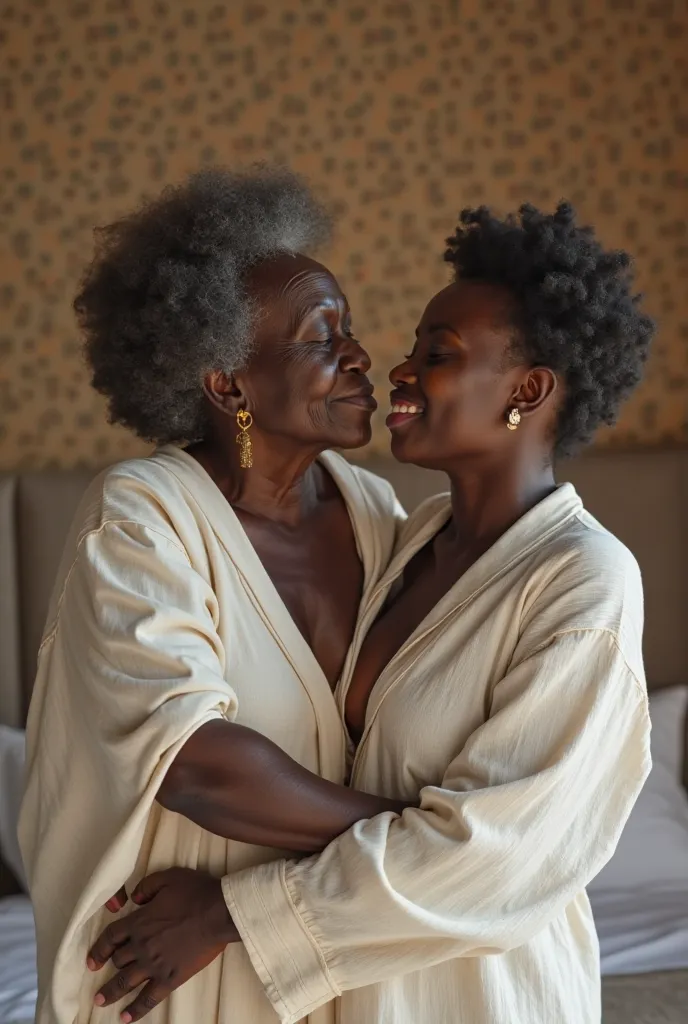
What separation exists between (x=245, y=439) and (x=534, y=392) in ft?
1.39

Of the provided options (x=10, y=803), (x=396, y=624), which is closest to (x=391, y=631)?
(x=396, y=624)

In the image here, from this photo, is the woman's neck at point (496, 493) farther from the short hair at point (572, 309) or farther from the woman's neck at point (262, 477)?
the woman's neck at point (262, 477)

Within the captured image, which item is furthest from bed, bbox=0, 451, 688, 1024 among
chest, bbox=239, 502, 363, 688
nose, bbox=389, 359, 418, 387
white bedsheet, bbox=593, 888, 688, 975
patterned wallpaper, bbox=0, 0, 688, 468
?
nose, bbox=389, 359, 418, 387

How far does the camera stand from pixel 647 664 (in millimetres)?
3299

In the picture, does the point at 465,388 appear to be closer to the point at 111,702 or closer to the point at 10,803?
the point at 111,702

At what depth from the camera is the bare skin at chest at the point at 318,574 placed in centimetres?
173

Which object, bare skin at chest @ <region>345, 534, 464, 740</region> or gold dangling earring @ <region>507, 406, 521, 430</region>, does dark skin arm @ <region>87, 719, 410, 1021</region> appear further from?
gold dangling earring @ <region>507, 406, 521, 430</region>

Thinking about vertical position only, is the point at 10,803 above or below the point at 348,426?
below

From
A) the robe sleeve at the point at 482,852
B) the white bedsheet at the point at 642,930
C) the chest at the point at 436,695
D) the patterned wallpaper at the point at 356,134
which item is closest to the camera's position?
the robe sleeve at the point at 482,852

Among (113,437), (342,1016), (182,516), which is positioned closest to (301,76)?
(113,437)

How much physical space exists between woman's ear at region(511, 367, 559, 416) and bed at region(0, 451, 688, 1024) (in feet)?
4.24

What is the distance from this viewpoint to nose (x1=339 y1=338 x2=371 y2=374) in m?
1.79

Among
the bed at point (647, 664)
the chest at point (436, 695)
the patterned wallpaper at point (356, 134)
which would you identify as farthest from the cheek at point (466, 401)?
the patterned wallpaper at point (356, 134)

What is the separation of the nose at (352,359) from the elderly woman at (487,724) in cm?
9
